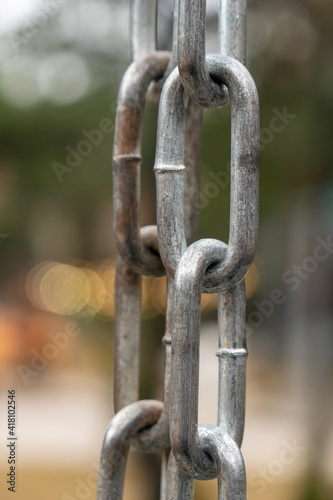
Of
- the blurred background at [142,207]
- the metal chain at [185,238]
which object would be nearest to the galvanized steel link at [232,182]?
the metal chain at [185,238]

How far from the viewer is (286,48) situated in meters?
2.03

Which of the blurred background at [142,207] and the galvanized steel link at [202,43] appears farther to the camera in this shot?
the blurred background at [142,207]

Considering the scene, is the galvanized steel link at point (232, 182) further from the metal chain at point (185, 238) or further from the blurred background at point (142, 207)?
the blurred background at point (142, 207)

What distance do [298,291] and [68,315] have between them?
927 mm

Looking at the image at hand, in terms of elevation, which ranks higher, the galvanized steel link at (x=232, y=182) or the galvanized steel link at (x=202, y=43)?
the galvanized steel link at (x=202, y=43)

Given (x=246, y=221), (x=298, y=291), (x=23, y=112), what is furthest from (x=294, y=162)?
(x=246, y=221)

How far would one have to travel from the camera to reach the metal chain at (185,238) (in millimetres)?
395

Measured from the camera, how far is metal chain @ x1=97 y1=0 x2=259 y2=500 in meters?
0.39

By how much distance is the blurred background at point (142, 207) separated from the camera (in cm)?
191

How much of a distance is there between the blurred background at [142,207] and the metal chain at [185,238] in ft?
3.52

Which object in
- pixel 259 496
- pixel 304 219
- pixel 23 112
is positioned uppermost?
pixel 23 112

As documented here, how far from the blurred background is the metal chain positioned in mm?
1071

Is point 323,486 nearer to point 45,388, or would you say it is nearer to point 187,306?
point 45,388

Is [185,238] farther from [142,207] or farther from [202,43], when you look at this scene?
[142,207]
